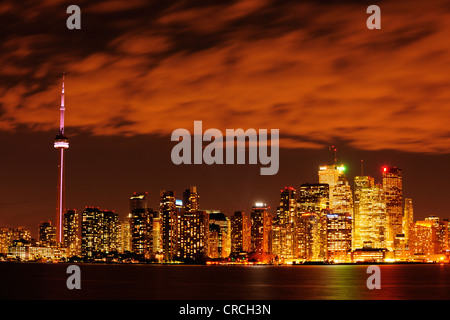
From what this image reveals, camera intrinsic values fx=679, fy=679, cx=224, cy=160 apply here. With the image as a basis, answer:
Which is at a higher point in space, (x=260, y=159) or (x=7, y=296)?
(x=260, y=159)

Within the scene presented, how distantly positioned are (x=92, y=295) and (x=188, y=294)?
57.8 feet
